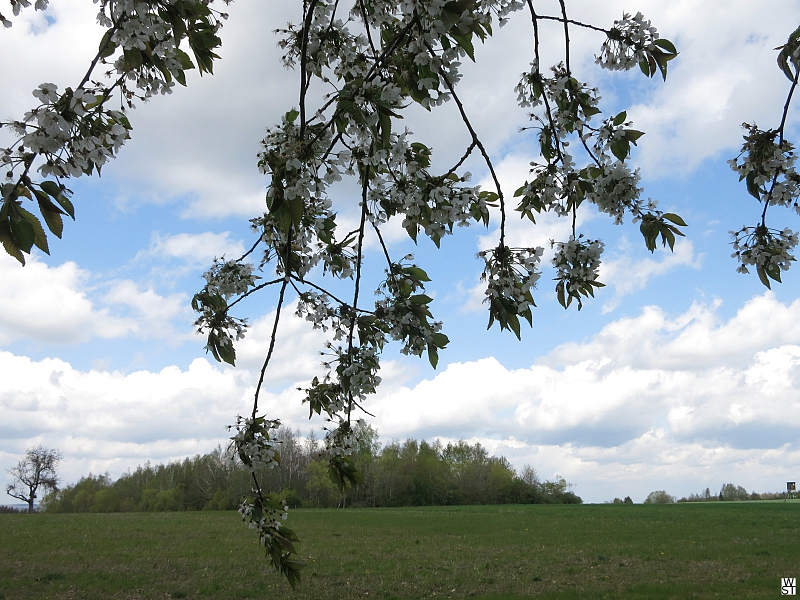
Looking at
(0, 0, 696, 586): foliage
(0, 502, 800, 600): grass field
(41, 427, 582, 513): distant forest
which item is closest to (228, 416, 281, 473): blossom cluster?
(0, 0, 696, 586): foliage

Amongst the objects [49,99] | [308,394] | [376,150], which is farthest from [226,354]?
[49,99]

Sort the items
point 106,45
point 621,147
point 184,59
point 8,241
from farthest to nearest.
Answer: point 621,147 < point 184,59 < point 106,45 < point 8,241

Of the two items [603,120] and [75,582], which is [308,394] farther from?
[75,582]

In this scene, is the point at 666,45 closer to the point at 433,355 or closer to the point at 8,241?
the point at 433,355

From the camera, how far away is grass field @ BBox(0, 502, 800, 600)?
11.1 meters

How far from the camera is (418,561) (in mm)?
14438

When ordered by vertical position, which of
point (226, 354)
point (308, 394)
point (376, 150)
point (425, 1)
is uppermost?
point (425, 1)

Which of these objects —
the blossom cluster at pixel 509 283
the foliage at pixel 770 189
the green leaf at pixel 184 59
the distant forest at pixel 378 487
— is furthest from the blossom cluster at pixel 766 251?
the distant forest at pixel 378 487

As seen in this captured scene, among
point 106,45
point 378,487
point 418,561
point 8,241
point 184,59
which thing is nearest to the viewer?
point 8,241

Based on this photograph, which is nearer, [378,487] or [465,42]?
[465,42]

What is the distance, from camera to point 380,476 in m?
48.7

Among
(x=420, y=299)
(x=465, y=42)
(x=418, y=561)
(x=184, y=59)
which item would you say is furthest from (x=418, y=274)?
(x=418, y=561)

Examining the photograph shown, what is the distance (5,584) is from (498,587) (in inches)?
394

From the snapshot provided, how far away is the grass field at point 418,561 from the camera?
11.1 meters
